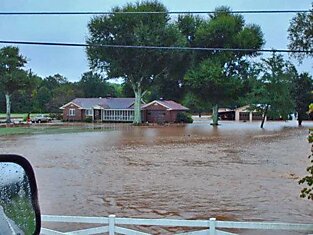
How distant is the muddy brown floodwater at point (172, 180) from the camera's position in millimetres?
10609

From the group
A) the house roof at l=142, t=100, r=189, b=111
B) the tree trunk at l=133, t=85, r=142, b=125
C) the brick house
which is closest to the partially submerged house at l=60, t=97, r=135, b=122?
the brick house

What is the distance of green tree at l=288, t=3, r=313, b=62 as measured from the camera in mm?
34969

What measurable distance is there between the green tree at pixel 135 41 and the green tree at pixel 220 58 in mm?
3439

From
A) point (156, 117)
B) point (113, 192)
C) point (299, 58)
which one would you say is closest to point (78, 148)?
point (113, 192)

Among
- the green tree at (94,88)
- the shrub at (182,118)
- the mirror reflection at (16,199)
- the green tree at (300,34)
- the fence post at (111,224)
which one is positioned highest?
the green tree at (300,34)

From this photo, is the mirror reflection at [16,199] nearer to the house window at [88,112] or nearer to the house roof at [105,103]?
the house roof at [105,103]

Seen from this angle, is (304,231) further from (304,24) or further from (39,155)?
(304,24)

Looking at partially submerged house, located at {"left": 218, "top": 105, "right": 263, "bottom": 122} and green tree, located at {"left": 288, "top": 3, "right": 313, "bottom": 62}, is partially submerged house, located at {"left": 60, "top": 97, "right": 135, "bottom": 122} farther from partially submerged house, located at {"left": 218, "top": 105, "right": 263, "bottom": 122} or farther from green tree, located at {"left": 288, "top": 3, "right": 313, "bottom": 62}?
green tree, located at {"left": 288, "top": 3, "right": 313, "bottom": 62}

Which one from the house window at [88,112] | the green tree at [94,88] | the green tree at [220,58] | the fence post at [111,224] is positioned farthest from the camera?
the green tree at [94,88]

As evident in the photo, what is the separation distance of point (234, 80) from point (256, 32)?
6435 millimetres

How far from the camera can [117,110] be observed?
203 ft

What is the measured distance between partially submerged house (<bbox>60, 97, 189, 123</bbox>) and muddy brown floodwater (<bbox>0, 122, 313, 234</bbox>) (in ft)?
94.9

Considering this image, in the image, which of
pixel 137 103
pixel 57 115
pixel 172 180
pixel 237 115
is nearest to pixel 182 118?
pixel 137 103

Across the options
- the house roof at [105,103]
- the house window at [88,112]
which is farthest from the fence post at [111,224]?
the house window at [88,112]
